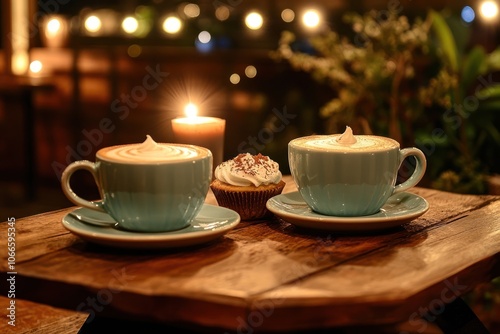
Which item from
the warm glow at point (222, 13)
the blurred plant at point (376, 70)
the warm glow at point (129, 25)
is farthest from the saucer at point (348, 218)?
the warm glow at point (222, 13)

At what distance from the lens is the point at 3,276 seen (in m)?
1.23

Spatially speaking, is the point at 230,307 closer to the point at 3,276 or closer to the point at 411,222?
the point at 3,276

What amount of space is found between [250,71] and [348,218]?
14.9 ft

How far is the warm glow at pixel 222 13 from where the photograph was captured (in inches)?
282

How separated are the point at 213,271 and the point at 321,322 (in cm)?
21

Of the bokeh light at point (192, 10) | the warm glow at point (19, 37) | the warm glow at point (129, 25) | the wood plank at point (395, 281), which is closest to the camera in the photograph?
the wood plank at point (395, 281)

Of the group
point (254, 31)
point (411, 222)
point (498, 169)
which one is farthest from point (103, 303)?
point (254, 31)

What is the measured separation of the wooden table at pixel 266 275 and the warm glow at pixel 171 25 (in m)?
5.38

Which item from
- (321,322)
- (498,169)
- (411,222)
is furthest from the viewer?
(498,169)

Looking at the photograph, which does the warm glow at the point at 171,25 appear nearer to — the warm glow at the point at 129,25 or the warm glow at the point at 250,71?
the warm glow at the point at 129,25

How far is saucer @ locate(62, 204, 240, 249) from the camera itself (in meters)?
1.28

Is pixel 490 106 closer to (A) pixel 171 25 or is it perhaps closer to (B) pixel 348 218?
(B) pixel 348 218

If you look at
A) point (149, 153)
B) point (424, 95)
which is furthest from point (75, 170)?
point (424, 95)

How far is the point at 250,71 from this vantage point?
19.3ft
